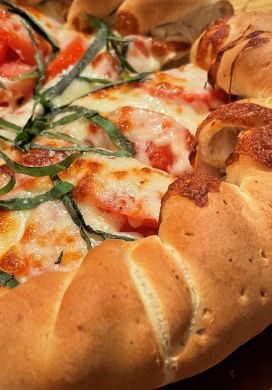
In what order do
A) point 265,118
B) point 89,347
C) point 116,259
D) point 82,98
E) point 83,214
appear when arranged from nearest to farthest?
1. point 89,347
2. point 116,259
3. point 265,118
4. point 83,214
5. point 82,98

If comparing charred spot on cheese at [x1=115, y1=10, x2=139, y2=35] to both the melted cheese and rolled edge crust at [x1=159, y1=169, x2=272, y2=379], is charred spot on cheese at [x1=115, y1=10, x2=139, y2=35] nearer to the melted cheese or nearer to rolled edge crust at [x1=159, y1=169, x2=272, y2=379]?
the melted cheese

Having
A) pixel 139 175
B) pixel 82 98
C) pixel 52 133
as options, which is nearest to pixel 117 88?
pixel 82 98

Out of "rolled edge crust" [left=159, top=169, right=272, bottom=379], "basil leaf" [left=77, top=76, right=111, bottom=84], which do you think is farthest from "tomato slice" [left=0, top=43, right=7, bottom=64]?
"rolled edge crust" [left=159, top=169, right=272, bottom=379]

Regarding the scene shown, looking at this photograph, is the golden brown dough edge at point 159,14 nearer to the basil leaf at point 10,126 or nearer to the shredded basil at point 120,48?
the shredded basil at point 120,48

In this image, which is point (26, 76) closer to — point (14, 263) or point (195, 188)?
point (14, 263)

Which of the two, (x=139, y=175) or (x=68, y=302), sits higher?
(x=68, y=302)

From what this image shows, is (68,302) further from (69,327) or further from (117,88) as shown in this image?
(117,88)

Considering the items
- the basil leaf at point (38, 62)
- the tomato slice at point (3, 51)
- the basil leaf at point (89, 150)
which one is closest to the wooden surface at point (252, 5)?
the basil leaf at point (38, 62)
